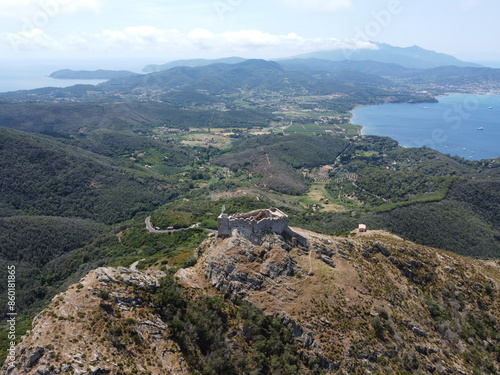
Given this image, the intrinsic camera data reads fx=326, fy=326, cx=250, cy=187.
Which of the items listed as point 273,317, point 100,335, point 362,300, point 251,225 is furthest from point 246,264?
point 100,335

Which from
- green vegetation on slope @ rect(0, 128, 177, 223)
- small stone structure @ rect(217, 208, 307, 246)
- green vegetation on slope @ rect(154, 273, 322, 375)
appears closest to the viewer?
green vegetation on slope @ rect(154, 273, 322, 375)

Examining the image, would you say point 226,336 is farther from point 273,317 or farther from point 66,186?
point 66,186

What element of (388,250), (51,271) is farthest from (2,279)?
(388,250)

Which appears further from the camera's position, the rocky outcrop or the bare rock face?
the rocky outcrop

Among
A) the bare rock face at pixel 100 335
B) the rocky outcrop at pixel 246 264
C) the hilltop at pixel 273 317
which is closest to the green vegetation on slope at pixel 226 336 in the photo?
the hilltop at pixel 273 317

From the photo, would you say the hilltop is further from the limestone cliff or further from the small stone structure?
the small stone structure

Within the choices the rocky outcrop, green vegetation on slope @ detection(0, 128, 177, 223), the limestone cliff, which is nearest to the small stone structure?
the rocky outcrop

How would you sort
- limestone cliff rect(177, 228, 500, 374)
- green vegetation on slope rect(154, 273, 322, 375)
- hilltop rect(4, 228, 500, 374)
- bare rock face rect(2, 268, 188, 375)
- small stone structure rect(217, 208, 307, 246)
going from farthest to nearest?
small stone structure rect(217, 208, 307, 246), limestone cliff rect(177, 228, 500, 374), green vegetation on slope rect(154, 273, 322, 375), hilltop rect(4, 228, 500, 374), bare rock face rect(2, 268, 188, 375)

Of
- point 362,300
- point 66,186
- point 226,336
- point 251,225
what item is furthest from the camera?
point 66,186

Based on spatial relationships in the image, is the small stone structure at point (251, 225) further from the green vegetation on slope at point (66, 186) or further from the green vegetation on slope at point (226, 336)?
the green vegetation on slope at point (66, 186)
